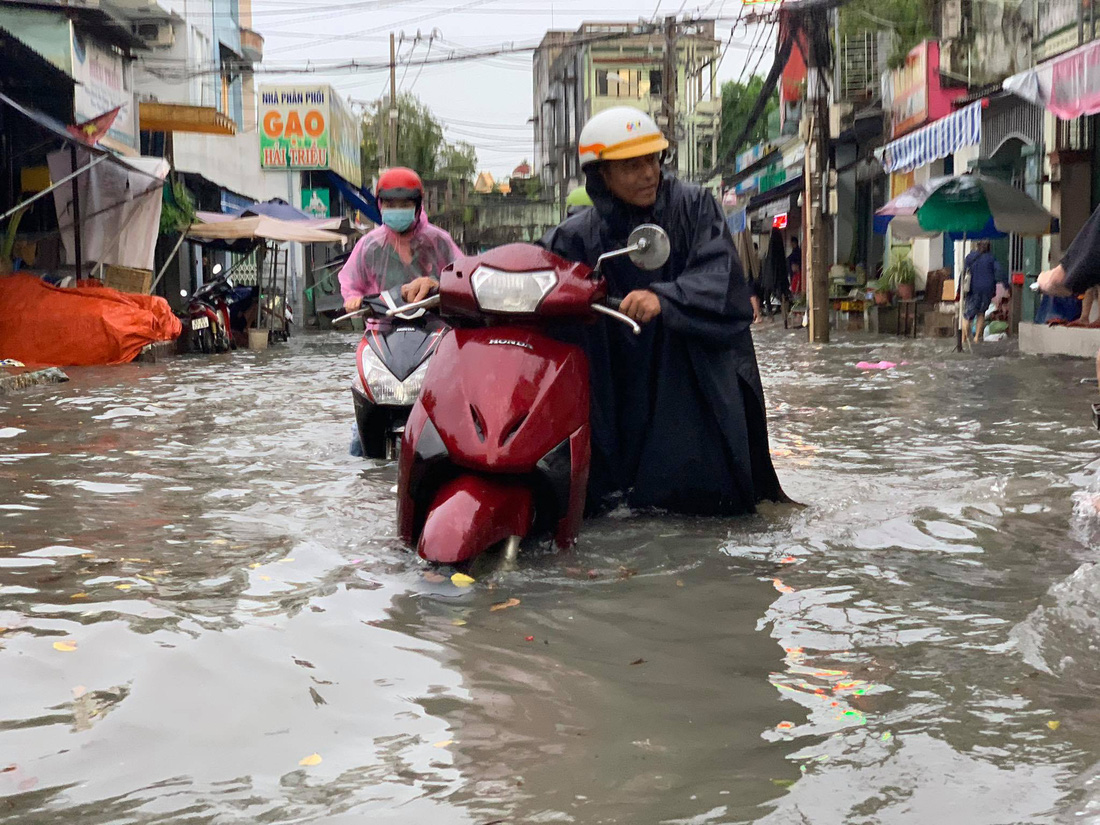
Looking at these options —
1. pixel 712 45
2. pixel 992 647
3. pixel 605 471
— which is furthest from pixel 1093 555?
pixel 712 45

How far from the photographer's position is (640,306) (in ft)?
14.7

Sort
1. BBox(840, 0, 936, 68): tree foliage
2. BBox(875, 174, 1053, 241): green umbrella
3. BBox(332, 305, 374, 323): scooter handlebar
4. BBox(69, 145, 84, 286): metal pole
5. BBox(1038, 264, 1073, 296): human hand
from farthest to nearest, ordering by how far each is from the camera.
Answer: BBox(840, 0, 936, 68): tree foliage, BBox(69, 145, 84, 286): metal pole, BBox(875, 174, 1053, 241): green umbrella, BBox(332, 305, 374, 323): scooter handlebar, BBox(1038, 264, 1073, 296): human hand

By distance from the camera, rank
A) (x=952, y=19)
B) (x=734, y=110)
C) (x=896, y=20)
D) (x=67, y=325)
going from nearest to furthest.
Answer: (x=67, y=325)
(x=952, y=19)
(x=896, y=20)
(x=734, y=110)

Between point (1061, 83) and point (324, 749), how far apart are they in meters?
12.4

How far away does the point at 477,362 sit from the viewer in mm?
4258

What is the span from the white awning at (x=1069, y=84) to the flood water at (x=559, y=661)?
7.39 m

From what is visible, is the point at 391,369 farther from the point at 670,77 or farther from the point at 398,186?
the point at 670,77

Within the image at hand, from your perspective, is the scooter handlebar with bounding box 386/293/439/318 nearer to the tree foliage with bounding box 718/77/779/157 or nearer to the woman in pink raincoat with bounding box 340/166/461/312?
the woman in pink raincoat with bounding box 340/166/461/312

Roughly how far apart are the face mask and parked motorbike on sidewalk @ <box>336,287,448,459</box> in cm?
55

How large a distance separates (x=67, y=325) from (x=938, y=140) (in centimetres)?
1224

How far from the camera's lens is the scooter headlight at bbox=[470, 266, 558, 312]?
167 inches

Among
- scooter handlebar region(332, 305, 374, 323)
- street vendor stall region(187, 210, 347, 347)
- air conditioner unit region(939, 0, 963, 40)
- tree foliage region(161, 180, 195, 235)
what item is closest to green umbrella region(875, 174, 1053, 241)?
air conditioner unit region(939, 0, 963, 40)

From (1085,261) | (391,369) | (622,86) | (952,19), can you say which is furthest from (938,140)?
(622,86)

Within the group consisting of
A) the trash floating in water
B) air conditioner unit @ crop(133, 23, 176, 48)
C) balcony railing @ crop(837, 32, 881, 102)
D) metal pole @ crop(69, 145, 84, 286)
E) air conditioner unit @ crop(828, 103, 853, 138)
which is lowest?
the trash floating in water
